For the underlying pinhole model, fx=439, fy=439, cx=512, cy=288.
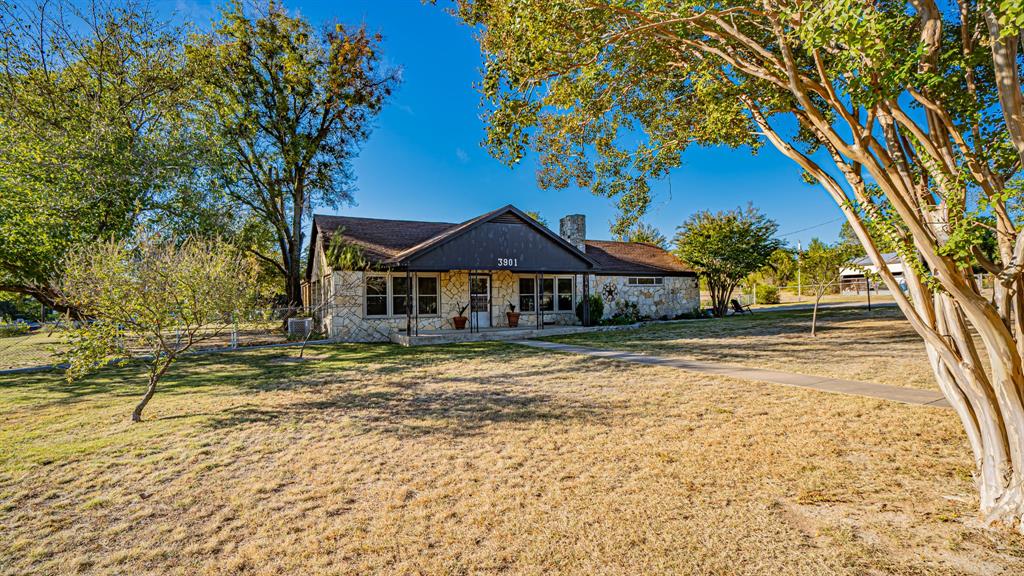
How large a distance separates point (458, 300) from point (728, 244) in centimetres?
A: 1365

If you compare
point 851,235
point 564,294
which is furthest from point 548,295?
point 851,235

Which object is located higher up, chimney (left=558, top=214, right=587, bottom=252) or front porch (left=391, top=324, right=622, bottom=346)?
chimney (left=558, top=214, right=587, bottom=252)

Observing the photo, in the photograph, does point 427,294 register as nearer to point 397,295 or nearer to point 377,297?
point 397,295

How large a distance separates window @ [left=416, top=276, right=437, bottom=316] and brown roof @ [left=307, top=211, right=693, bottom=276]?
140 cm

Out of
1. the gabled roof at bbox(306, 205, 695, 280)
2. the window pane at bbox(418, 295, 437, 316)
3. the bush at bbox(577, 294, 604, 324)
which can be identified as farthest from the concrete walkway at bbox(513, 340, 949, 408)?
the bush at bbox(577, 294, 604, 324)

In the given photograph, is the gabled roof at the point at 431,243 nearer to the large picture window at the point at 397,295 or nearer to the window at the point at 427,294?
the large picture window at the point at 397,295

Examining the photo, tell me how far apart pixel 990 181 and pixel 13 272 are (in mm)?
16335

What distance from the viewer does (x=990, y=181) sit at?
3.00 metres

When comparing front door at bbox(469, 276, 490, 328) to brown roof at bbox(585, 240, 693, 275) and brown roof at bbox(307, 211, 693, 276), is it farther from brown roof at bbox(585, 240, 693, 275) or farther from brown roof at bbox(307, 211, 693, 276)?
brown roof at bbox(585, 240, 693, 275)

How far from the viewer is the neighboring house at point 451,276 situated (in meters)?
15.3

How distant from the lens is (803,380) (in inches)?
292

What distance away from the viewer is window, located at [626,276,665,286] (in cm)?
2191

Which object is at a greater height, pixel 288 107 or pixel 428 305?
pixel 288 107

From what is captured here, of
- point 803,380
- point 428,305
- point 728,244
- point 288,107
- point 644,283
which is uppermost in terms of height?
point 288,107
